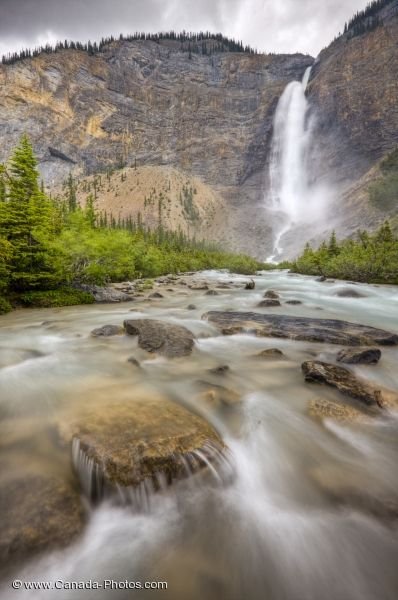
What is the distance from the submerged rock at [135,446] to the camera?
105 inches

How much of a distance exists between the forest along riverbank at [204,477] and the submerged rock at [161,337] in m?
0.68

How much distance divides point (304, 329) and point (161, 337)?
158 inches

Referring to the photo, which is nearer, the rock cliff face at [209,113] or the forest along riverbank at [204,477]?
the forest along riverbank at [204,477]

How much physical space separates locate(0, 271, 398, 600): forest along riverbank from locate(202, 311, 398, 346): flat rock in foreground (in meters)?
1.48

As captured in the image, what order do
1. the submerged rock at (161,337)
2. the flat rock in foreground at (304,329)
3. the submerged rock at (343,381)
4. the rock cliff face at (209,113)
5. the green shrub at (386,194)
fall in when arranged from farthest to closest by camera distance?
the rock cliff face at (209,113), the green shrub at (386,194), the flat rock in foreground at (304,329), the submerged rock at (161,337), the submerged rock at (343,381)

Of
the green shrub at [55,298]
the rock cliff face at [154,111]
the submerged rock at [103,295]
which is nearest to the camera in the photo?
the green shrub at [55,298]

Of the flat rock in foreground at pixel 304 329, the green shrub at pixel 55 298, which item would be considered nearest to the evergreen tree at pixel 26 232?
the green shrub at pixel 55 298

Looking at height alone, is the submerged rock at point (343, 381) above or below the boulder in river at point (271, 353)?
above

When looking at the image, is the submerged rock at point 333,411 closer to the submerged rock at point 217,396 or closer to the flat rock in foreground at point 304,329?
the submerged rock at point 217,396

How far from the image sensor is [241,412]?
14.4 ft

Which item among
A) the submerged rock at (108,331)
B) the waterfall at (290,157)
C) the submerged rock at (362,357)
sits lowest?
the submerged rock at (108,331)

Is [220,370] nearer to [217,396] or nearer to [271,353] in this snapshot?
[217,396]

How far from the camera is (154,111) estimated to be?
499 ft

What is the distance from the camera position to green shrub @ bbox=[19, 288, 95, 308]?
1371cm
